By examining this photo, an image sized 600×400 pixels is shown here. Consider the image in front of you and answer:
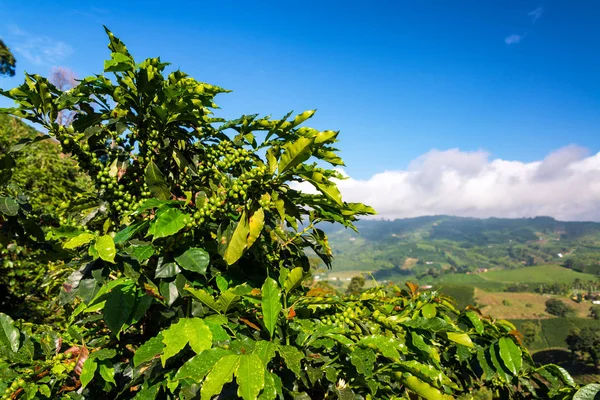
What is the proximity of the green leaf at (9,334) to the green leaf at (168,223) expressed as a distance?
3.87 feet

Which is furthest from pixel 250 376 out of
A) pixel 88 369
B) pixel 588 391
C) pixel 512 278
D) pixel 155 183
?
pixel 512 278

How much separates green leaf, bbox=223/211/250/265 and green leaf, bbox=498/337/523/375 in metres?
2.19

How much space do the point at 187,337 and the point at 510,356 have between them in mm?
2435

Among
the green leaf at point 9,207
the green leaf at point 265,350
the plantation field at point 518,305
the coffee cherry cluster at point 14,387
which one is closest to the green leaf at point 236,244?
the green leaf at point 265,350

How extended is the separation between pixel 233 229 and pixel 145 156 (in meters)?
0.92

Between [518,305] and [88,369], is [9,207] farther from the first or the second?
[518,305]

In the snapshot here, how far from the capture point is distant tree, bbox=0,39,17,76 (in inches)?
1250

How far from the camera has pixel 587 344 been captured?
256ft

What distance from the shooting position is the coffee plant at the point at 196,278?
65.9 inches

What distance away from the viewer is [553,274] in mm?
186625

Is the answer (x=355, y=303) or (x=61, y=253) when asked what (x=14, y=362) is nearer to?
(x=61, y=253)

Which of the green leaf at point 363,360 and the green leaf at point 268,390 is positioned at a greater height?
the green leaf at point 268,390

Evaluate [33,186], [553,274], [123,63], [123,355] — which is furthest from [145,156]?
[553,274]

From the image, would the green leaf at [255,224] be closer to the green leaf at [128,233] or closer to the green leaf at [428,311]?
the green leaf at [128,233]
